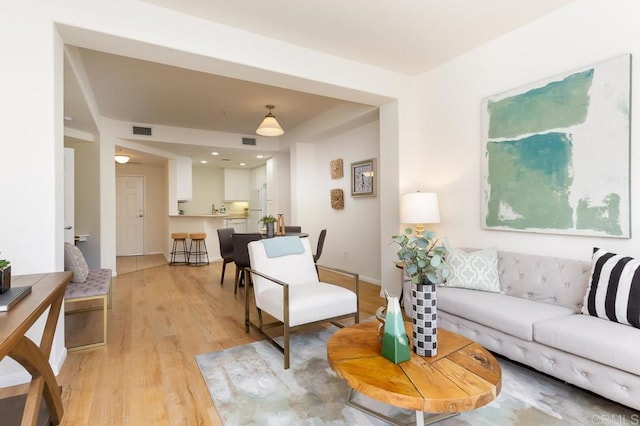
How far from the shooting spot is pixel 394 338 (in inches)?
61.6

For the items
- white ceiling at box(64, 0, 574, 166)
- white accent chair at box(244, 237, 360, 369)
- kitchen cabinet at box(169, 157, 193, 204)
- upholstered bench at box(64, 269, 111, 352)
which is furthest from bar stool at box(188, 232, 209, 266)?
white accent chair at box(244, 237, 360, 369)

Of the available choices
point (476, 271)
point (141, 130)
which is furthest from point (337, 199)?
point (141, 130)

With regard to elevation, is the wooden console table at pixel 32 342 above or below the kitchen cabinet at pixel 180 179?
below

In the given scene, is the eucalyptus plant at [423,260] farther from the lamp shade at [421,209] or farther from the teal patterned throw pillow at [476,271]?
the lamp shade at [421,209]

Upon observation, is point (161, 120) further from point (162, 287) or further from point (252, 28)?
A: point (252, 28)

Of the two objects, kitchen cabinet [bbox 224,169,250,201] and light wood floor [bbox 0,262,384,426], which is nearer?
light wood floor [bbox 0,262,384,426]

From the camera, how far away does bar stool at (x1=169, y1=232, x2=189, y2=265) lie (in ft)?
21.9

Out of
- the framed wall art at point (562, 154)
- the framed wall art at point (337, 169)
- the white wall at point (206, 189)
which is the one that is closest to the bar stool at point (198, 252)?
the white wall at point (206, 189)

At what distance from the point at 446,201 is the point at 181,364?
10.00ft

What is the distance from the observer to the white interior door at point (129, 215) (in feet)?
26.6

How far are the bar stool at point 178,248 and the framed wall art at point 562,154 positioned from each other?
5.73m

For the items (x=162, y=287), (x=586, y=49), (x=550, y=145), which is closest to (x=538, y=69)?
(x=586, y=49)

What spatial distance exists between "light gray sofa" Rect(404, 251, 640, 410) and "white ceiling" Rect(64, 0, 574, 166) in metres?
2.09

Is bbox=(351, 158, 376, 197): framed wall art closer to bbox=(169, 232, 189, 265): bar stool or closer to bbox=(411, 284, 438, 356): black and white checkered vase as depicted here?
bbox=(411, 284, 438, 356): black and white checkered vase
